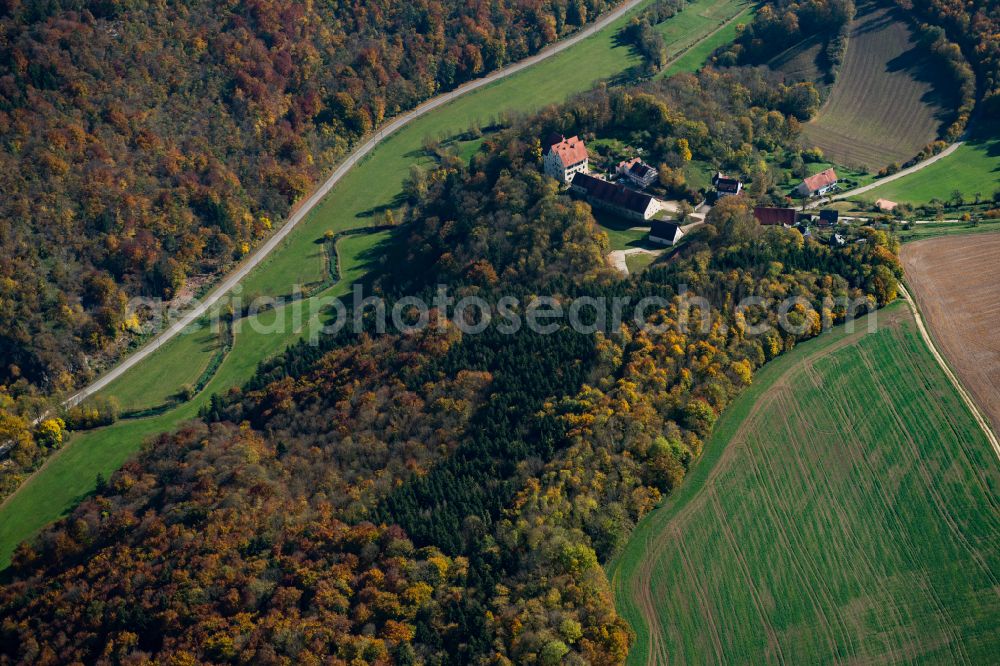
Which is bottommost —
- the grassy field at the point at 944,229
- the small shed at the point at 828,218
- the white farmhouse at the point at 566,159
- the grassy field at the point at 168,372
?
the grassy field at the point at 168,372

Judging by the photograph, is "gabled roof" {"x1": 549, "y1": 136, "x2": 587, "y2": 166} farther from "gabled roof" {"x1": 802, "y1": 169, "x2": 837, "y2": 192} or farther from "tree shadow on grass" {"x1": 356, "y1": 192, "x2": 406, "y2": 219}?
"gabled roof" {"x1": 802, "y1": 169, "x2": 837, "y2": 192}

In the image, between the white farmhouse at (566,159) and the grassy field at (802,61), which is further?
the grassy field at (802,61)

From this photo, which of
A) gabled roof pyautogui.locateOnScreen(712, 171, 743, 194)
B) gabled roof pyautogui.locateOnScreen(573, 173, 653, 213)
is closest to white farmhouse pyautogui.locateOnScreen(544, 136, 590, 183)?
gabled roof pyautogui.locateOnScreen(573, 173, 653, 213)

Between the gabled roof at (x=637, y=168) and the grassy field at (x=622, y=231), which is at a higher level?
the gabled roof at (x=637, y=168)

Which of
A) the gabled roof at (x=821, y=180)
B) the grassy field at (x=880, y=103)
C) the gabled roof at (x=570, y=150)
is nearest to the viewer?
the gabled roof at (x=821, y=180)

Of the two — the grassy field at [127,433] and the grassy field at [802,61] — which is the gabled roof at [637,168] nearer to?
the grassy field at [127,433]

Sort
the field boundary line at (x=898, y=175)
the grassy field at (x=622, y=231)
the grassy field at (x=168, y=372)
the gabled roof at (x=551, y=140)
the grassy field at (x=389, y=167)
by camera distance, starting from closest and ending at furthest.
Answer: the grassy field at (x=622, y=231), the grassy field at (x=168, y=372), the field boundary line at (x=898, y=175), the gabled roof at (x=551, y=140), the grassy field at (x=389, y=167)

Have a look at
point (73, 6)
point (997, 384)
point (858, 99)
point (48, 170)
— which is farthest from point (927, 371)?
point (73, 6)

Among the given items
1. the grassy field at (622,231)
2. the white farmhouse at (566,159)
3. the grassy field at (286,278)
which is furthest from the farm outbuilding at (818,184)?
the grassy field at (286,278)
